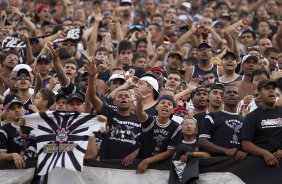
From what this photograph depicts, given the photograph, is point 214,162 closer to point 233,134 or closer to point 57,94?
point 233,134

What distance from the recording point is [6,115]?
47.1 ft

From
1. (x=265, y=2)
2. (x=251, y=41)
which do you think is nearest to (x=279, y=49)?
(x=251, y=41)

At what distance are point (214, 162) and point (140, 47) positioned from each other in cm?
626

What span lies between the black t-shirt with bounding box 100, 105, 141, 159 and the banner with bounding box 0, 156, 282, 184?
30 cm

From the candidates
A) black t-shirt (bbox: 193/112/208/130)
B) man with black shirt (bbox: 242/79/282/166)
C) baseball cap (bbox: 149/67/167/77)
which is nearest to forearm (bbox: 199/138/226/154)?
man with black shirt (bbox: 242/79/282/166)

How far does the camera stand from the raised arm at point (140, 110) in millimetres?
13611

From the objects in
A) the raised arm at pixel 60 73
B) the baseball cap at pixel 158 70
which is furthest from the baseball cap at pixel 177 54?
the raised arm at pixel 60 73

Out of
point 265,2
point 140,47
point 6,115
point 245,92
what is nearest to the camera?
point 6,115

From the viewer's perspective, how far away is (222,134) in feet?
44.3

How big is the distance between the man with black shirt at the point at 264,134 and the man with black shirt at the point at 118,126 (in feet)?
4.99

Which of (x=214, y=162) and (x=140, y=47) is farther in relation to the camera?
(x=140, y=47)

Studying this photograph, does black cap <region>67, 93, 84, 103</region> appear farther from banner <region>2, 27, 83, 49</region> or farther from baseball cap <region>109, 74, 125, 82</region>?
banner <region>2, 27, 83, 49</region>

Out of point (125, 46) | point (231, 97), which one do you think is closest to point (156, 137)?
point (231, 97)

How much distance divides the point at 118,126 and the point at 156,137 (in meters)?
0.59
